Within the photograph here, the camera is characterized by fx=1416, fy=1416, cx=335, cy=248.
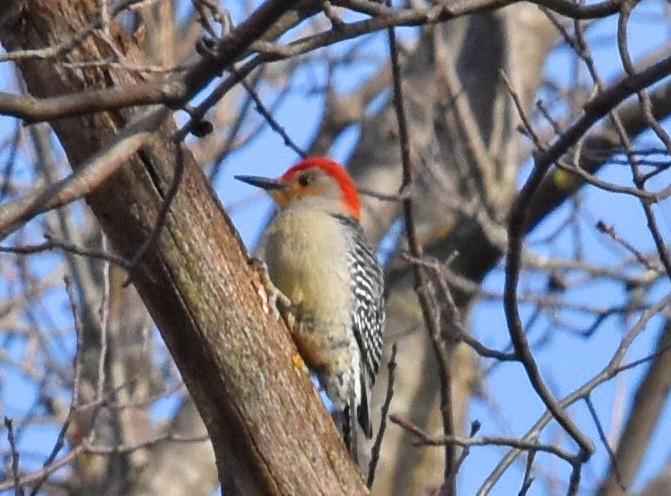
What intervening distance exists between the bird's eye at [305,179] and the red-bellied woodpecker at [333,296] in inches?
13.2

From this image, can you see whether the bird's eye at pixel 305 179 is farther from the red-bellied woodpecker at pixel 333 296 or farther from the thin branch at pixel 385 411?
the thin branch at pixel 385 411

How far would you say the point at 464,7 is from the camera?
135 inches

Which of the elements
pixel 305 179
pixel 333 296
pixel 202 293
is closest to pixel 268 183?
pixel 305 179

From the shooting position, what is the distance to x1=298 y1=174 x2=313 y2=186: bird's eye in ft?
23.6

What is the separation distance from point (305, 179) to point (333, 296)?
3.09 ft

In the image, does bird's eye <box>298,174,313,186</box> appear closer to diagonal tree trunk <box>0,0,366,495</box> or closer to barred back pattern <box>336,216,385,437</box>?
barred back pattern <box>336,216,385,437</box>

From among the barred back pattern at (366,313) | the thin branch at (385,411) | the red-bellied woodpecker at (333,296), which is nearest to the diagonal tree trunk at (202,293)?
the thin branch at (385,411)

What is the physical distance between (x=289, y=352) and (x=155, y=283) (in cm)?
52

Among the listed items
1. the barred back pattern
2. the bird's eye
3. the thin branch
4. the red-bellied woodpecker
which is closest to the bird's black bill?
the bird's eye

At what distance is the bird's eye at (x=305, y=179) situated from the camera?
7191 mm

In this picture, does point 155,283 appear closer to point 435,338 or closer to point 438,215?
point 435,338

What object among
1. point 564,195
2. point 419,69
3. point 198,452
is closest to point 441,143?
point 419,69

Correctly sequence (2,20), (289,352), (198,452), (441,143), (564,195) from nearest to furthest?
(2,20) < (289,352) < (198,452) < (564,195) < (441,143)

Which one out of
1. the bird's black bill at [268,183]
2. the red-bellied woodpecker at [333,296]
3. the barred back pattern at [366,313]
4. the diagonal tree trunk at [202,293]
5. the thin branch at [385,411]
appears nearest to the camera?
the diagonal tree trunk at [202,293]
